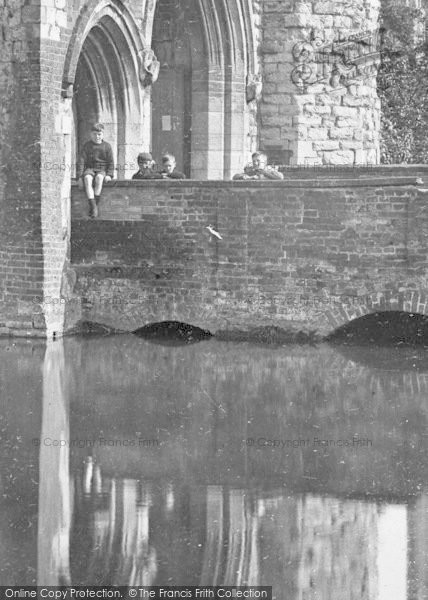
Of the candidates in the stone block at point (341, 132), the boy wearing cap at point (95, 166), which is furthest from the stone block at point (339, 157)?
the boy wearing cap at point (95, 166)

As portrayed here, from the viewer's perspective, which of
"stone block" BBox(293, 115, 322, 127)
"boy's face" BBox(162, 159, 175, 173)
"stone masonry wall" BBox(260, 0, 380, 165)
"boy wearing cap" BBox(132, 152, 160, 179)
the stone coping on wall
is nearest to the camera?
the stone coping on wall

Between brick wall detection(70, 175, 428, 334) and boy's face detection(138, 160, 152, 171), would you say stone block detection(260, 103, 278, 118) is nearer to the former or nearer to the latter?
boy's face detection(138, 160, 152, 171)

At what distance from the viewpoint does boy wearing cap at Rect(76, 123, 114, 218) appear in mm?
18031

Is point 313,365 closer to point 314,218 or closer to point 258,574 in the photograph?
point 314,218

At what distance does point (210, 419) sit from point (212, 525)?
3.25 metres

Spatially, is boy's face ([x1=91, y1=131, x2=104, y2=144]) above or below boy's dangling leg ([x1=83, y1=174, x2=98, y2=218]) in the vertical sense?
above

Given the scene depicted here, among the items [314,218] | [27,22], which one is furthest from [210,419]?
[27,22]

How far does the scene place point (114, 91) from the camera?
2011 centimetres

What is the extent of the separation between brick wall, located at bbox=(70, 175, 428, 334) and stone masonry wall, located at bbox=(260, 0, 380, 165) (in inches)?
264

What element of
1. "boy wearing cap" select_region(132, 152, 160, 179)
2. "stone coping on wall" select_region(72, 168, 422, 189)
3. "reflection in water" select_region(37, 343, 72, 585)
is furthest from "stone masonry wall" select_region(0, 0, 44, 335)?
"reflection in water" select_region(37, 343, 72, 585)

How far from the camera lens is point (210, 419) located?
12.1m

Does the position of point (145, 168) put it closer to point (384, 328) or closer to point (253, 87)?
point (384, 328)

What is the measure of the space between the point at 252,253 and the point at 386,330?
1.86 m

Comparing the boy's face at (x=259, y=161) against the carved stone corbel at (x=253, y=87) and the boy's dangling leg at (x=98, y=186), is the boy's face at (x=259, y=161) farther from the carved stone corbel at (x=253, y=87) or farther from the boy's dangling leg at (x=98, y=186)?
the carved stone corbel at (x=253, y=87)
